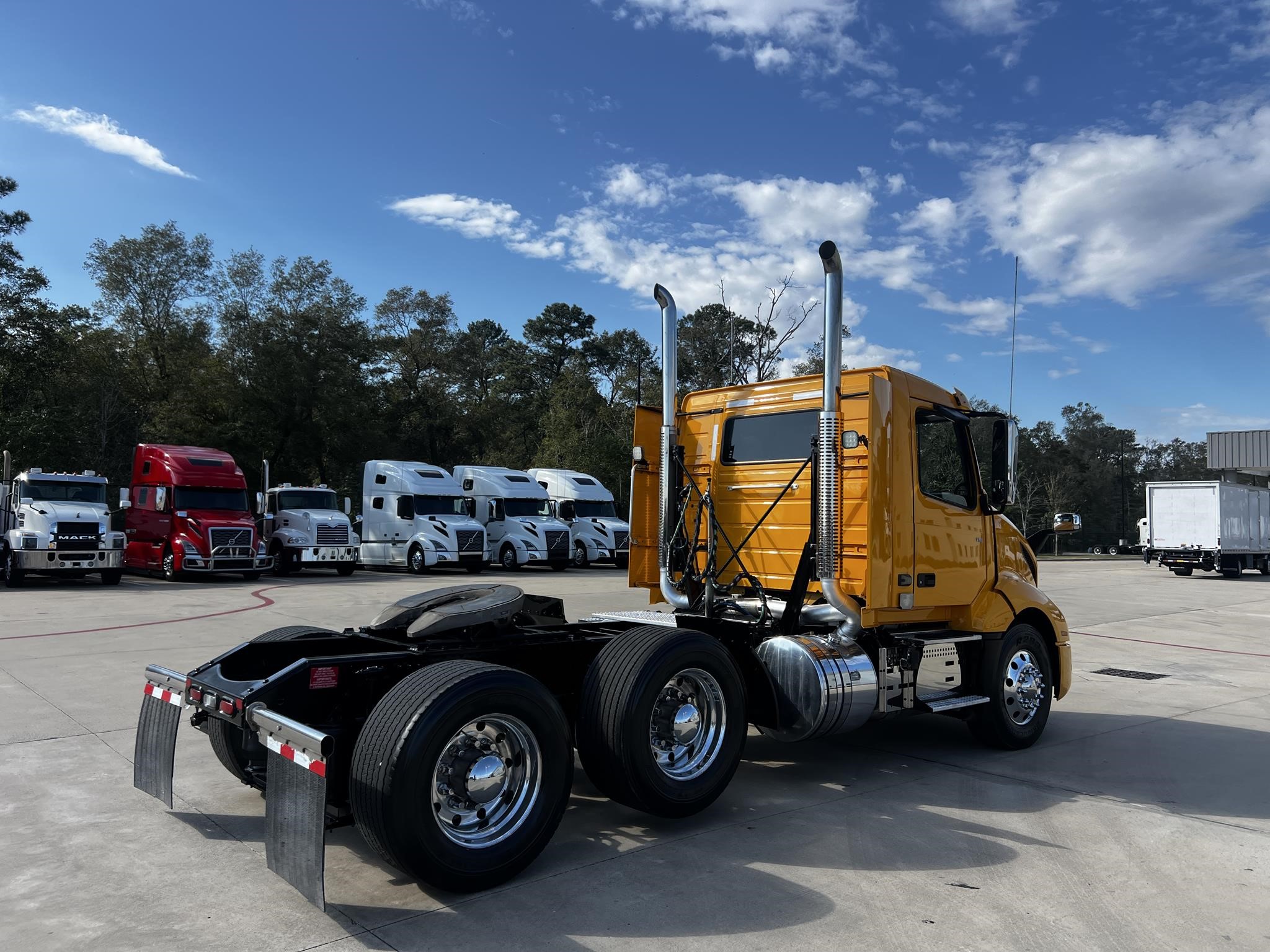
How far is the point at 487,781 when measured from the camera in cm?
436

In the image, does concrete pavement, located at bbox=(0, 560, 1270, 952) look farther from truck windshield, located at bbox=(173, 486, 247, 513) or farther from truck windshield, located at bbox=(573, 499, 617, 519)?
truck windshield, located at bbox=(573, 499, 617, 519)

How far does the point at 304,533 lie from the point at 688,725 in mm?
21550

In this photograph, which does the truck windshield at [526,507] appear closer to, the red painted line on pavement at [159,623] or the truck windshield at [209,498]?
the truck windshield at [209,498]

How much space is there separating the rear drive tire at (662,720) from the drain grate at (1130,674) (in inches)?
279

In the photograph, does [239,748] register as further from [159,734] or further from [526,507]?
[526,507]

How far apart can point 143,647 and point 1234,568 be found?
33225 millimetres

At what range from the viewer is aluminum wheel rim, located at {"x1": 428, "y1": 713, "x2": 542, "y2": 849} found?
14.1ft

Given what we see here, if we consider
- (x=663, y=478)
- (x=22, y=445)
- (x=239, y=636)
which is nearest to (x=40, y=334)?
(x=22, y=445)

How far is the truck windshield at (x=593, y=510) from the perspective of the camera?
3062cm

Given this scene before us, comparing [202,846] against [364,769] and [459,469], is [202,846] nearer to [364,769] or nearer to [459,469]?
[364,769]

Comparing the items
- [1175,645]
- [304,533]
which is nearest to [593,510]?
[304,533]

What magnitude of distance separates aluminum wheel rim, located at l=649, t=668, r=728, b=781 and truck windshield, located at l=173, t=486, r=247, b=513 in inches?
807

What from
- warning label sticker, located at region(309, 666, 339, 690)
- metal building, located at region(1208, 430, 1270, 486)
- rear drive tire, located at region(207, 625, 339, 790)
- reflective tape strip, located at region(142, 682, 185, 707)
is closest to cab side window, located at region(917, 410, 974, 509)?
warning label sticker, located at region(309, 666, 339, 690)

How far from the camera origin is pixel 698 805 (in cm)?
511
